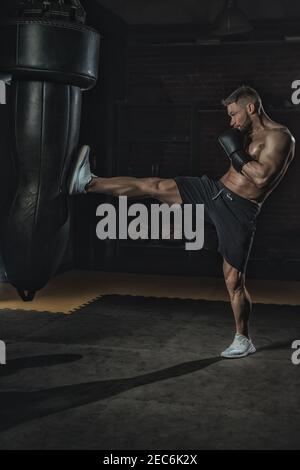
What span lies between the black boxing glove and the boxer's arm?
3 centimetres

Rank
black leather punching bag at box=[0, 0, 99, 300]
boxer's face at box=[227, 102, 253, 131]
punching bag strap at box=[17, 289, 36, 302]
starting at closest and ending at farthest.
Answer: boxer's face at box=[227, 102, 253, 131] < black leather punching bag at box=[0, 0, 99, 300] < punching bag strap at box=[17, 289, 36, 302]

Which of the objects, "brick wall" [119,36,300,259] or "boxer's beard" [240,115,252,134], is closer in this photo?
"boxer's beard" [240,115,252,134]

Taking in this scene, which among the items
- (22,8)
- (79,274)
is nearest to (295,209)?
(79,274)

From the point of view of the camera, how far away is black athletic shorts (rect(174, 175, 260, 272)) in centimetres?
397

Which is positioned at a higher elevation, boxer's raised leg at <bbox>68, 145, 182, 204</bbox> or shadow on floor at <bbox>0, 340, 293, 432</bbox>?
boxer's raised leg at <bbox>68, 145, 182, 204</bbox>

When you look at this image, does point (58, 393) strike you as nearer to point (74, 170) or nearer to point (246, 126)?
point (74, 170)

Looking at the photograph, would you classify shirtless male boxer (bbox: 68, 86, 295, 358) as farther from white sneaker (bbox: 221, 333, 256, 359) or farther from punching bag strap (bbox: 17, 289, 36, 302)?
punching bag strap (bbox: 17, 289, 36, 302)

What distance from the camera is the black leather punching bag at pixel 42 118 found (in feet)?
14.0

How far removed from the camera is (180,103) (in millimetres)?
7586

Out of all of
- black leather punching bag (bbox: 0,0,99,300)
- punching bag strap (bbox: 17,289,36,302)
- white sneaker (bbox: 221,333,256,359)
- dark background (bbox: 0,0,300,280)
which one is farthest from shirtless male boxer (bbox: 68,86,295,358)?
dark background (bbox: 0,0,300,280)

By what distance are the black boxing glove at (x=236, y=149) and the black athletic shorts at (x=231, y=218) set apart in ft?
0.71

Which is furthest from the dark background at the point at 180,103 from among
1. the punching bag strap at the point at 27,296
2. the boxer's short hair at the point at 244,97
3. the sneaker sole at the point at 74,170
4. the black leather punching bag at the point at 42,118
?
the boxer's short hair at the point at 244,97

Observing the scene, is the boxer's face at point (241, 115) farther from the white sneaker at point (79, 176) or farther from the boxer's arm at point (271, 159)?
the white sneaker at point (79, 176)
